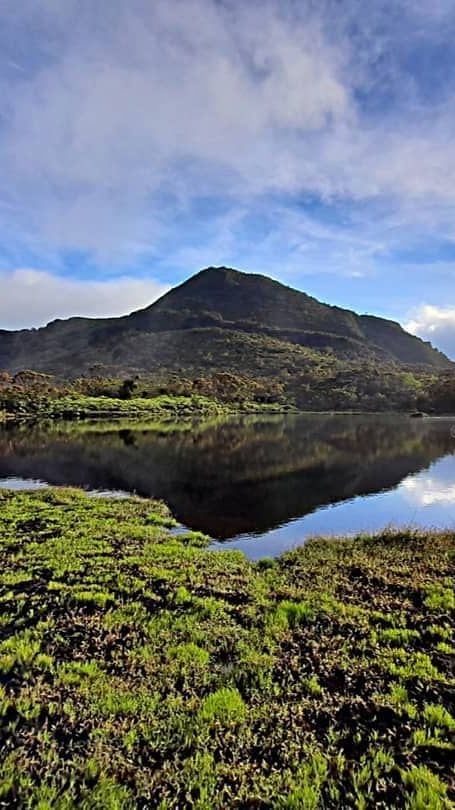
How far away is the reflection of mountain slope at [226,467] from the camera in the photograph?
2534cm

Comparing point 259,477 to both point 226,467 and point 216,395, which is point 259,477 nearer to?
point 226,467

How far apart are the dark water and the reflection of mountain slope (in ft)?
0.27

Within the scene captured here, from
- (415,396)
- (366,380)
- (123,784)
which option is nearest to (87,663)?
(123,784)

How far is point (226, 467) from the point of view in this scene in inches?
1574

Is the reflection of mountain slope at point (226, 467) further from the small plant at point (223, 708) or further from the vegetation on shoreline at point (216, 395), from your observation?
the vegetation on shoreline at point (216, 395)

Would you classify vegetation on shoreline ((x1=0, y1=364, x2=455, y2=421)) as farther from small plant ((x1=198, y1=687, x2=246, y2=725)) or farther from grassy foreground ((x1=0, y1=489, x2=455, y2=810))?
small plant ((x1=198, y1=687, x2=246, y2=725))

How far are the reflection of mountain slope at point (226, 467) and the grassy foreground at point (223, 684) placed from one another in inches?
324

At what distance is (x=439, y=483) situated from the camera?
3400 cm

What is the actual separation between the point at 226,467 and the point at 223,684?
3234 centimetres

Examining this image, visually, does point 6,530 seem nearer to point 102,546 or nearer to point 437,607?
point 102,546

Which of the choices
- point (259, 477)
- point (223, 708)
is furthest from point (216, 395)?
point (223, 708)

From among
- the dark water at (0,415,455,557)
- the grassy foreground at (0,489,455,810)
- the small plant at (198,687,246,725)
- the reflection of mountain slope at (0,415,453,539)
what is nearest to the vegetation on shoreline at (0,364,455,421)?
the reflection of mountain slope at (0,415,453,539)

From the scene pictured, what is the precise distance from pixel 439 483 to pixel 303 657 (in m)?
29.0

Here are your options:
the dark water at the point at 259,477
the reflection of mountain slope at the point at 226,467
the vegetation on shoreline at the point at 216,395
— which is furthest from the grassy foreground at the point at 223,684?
the vegetation on shoreline at the point at 216,395
